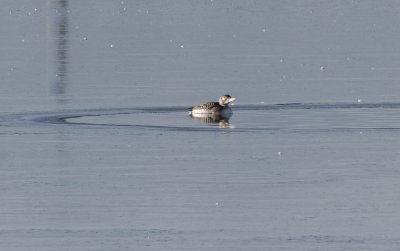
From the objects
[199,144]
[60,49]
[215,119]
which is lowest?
[199,144]

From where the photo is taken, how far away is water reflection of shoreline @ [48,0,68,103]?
78.0ft

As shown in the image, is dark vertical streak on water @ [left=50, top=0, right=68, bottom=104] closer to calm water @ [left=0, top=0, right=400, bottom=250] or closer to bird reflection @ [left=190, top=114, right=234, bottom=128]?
calm water @ [left=0, top=0, right=400, bottom=250]

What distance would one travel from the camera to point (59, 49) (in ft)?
109

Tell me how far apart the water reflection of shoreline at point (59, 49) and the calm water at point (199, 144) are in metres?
0.08

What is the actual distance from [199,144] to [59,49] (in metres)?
16.5

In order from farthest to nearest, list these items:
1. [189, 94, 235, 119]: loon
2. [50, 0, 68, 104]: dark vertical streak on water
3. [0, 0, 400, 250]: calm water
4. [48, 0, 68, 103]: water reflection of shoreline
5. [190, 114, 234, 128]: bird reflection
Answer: [48, 0, 68, 103]: water reflection of shoreline, [50, 0, 68, 104]: dark vertical streak on water, [189, 94, 235, 119]: loon, [190, 114, 234, 128]: bird reflection, [0, 0, 400, 250]: calm water

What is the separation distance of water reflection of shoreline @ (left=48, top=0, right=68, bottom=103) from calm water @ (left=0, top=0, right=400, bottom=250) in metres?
0.08

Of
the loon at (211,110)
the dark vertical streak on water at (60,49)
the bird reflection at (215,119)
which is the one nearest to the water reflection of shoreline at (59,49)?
the dark vertical streak on water at (60,49)

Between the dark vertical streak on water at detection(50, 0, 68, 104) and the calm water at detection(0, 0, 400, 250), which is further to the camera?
the dark vertical streak on water at detection(50, 0, 68, 104)

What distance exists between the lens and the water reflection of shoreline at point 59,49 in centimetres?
2378

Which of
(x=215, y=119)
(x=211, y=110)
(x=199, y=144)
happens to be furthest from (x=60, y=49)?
(x=199, y=144)

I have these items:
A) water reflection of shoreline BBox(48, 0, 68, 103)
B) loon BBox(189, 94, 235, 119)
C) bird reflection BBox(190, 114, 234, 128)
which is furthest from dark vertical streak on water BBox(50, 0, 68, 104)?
bird reflection BBox(190, 114, 234, 128)

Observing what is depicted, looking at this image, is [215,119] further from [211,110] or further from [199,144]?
[199,144]

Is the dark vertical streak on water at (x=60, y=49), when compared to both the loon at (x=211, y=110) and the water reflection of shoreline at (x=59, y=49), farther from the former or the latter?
the loon at (x=211, y=110)
